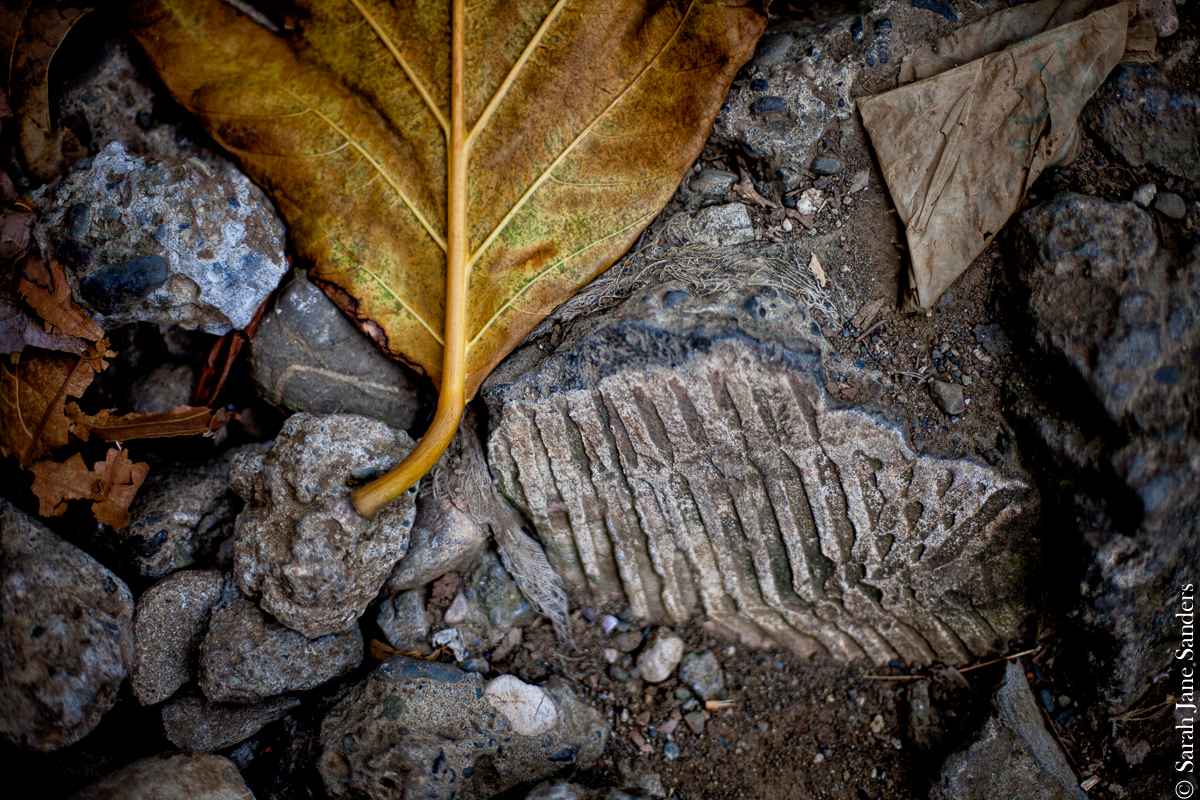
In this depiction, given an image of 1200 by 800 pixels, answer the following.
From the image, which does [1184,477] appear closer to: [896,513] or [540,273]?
[896,513]

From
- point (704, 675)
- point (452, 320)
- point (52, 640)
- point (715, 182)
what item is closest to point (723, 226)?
point (715, 182)

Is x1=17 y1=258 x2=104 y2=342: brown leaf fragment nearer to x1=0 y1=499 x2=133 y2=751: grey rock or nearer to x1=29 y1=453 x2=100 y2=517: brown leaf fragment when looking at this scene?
x1=29 y1=453 x2=100 y2=517: brown leaf fragment

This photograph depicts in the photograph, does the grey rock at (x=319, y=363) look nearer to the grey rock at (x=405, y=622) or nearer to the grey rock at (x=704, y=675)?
the grey rock at (x=405, y=622)

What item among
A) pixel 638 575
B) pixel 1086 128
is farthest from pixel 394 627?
pixel 1086 128

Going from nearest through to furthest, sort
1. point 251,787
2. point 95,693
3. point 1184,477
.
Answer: point 1184,477
point 95,693
point 251,787

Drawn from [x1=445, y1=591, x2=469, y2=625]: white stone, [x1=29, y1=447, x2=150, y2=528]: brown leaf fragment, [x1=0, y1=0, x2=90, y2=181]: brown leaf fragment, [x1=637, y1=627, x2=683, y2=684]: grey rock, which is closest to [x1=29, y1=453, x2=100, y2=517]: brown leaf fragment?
[x1=29, y1=447, x2=150, y2=528]: brown leaf fragment

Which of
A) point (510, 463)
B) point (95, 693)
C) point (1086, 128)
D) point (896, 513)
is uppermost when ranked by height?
point (1086, 128)
